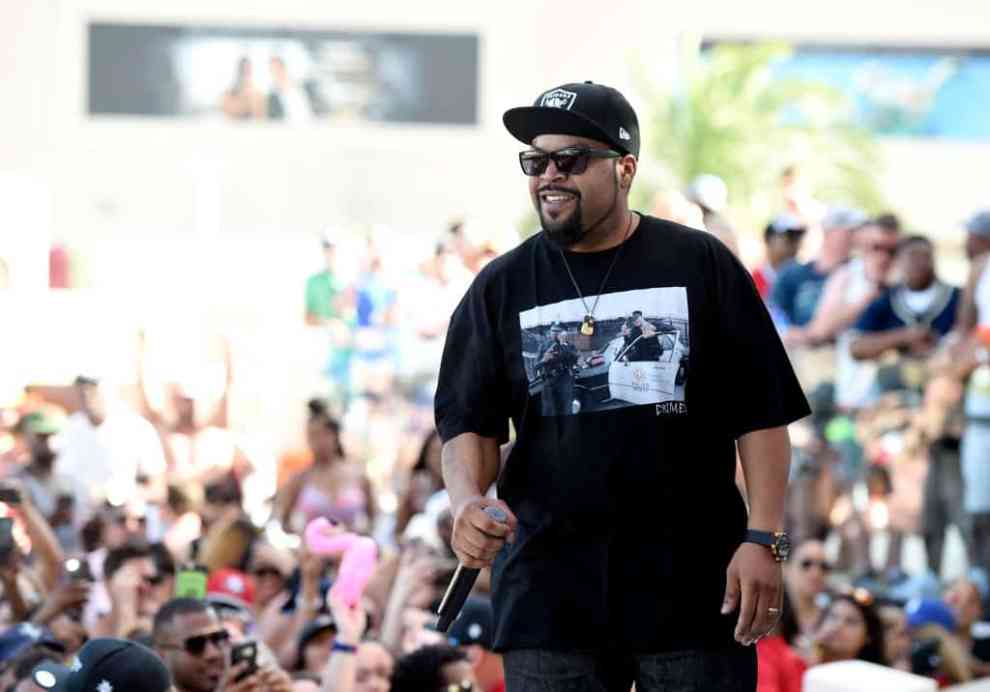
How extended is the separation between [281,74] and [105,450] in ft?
89.4

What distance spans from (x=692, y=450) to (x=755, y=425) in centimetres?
14

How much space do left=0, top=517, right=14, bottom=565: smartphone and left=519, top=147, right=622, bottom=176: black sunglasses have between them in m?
3.93

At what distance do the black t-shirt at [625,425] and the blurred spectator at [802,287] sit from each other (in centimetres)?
599

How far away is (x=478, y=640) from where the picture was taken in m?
7.23

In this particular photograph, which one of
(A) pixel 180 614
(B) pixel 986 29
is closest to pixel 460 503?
(A) pixel 180 614

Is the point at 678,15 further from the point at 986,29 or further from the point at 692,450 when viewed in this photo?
the point at 692,450

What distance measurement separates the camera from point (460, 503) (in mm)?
3836

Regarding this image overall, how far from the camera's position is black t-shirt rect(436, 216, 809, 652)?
3.85m

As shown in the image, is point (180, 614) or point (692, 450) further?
point (180, 614)

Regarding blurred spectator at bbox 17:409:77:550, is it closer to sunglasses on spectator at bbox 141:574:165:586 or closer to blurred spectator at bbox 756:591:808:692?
sunglasses on spectator at bbox 141:574:165:586

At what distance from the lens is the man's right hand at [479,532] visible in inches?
147

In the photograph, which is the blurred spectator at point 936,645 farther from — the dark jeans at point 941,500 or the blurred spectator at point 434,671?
the blurred spectator at point 434,671

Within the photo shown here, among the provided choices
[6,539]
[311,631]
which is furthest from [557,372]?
[6,539]

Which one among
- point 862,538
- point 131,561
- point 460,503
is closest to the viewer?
point 460,503
